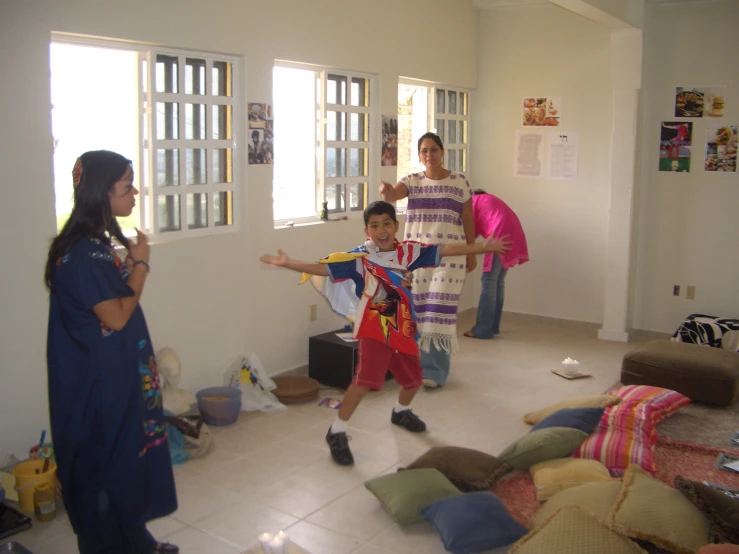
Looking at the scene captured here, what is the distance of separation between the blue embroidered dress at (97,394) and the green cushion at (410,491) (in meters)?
1.07

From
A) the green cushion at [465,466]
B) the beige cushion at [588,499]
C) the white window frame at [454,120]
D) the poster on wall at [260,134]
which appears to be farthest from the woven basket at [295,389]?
the white window frame at [454,120]

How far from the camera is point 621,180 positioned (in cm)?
627

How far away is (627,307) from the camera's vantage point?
642 centimetres

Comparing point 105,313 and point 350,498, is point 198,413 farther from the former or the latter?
point 105,313

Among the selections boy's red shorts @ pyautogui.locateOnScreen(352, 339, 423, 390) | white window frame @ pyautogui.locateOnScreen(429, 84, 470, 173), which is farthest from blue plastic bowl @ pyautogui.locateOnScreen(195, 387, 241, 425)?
white window frame @ pyautogui.locateOnScreen(429, 84, 470, 173)

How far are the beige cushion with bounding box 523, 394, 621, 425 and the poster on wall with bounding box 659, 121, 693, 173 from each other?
2838 millimetres

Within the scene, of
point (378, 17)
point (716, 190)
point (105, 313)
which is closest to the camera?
point (105, 313)

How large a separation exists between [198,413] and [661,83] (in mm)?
4598

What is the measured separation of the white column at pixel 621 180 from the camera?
20.1 ft

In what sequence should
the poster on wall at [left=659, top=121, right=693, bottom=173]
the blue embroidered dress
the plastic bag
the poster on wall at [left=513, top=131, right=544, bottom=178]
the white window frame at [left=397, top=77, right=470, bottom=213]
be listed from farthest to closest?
the poster on wall at [left=513, top=131, right=544, bottom=178] → the white window frame at [left=397, top=77, right=470, bottom=213] → the poster on wall at [left=659, top=121, right=693, bottom=173] → the plastic bag → the blue embroidered dress

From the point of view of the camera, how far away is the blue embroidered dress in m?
2.35

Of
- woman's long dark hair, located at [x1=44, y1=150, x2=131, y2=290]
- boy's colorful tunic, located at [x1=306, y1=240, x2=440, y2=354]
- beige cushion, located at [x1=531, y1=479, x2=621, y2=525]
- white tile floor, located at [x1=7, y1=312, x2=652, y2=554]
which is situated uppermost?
woman's long dark hair, located at [x1=44, y1=150, x2=131, y2=290]

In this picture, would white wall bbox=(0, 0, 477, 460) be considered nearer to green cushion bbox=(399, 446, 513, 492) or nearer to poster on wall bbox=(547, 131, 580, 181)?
poster on wall bbox=(547, 131, 580, 181)

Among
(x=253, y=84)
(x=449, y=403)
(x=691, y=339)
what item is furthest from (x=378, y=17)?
(x=691, y=339)
